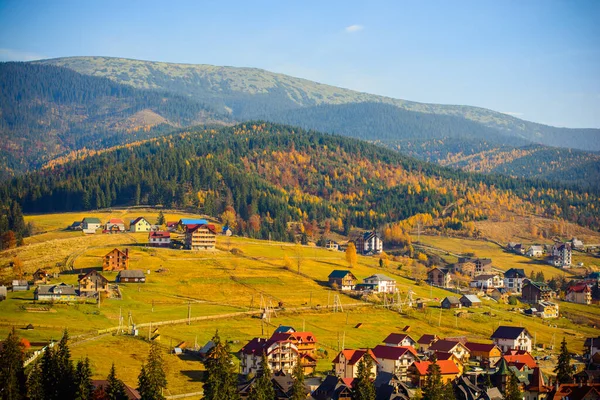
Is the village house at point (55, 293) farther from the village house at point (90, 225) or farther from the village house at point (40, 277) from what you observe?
the village house at point (90, 225)

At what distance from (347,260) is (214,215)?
46.0m

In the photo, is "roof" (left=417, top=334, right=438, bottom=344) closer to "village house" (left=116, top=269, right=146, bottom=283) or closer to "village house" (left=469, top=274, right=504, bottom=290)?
"village house" (left=116, top=269, right=146, bottom=283)

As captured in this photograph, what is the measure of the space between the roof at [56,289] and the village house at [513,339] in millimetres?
52692

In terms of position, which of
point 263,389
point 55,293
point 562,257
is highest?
point 263,389

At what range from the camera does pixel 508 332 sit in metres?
104

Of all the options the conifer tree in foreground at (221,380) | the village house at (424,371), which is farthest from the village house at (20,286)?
the village house at (424,371)

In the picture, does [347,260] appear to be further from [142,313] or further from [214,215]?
[142,313]

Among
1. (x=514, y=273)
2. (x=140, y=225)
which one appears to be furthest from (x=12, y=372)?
(x=514, y=273)

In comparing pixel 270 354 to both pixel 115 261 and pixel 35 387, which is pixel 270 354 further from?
pixel 115 261

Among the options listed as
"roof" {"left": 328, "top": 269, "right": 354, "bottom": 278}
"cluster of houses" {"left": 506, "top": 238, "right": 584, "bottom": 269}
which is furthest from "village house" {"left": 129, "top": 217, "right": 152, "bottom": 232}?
"cluster of houses" {"left": 506, "top": 238, "right": 584, "bottom": 269}

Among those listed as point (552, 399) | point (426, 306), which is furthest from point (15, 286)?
point (552, 399)

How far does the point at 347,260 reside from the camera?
15438 centimetres

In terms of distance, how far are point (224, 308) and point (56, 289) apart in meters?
20.9

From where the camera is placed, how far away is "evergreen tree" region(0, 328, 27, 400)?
60.2 meters
